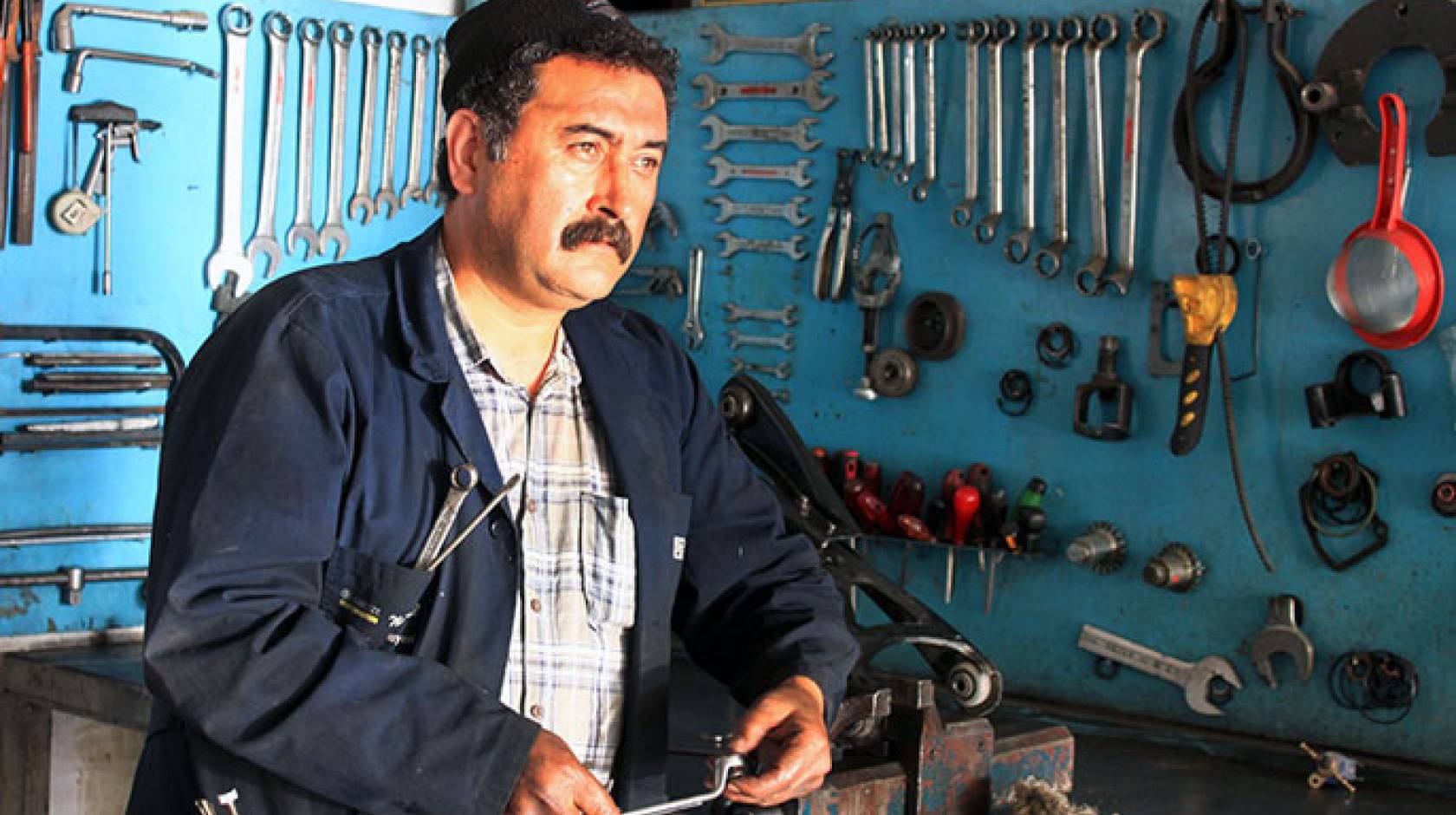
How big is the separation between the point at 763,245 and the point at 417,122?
0.73m

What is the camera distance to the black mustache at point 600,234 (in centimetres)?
172

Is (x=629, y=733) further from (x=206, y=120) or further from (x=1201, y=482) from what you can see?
(x=206, y=120)

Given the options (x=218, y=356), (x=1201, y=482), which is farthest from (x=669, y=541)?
(x=1201, y=482)

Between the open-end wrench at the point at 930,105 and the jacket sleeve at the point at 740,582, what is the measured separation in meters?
1.41

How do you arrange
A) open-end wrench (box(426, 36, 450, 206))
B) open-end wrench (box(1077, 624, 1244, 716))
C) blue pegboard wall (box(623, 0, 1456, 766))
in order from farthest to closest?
open-end wrench (box(426, 36, 450, 206)), open-end wrench (box(1077, 624, 1244, 716)), blue pegboard wall (box(623, 0, 1456, 766))

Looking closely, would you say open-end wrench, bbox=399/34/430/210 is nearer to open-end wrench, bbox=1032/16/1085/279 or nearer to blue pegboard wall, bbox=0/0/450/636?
blue pegboard wall, bbox=0/0/450/636

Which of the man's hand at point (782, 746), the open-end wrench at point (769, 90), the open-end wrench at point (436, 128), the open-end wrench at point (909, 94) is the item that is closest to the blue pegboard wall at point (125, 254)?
the open-end wrench at point (436, 128)

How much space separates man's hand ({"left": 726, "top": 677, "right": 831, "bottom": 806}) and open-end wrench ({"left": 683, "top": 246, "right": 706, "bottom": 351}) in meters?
1.93

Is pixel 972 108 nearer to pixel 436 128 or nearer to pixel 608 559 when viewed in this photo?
pixel 436 128

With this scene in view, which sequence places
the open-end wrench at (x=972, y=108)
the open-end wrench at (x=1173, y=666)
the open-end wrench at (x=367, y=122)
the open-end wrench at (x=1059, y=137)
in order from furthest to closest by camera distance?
the open-end wrench at (x=367, y=122) → the open-end wrench at (x=972, y=108) → the open-end wrench at (x=1059, y=137) → the open-end wrench at (x=1173, y=666)

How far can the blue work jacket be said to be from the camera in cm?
146

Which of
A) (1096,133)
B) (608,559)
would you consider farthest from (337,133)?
(608,559)

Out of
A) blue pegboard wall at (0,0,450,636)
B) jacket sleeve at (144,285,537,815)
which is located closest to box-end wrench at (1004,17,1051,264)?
blue pegboard wall at (0,0,450,636)

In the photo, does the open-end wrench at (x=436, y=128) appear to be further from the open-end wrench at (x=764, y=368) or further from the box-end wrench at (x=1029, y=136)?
the box-end wrench at (x=1029, y=136)
